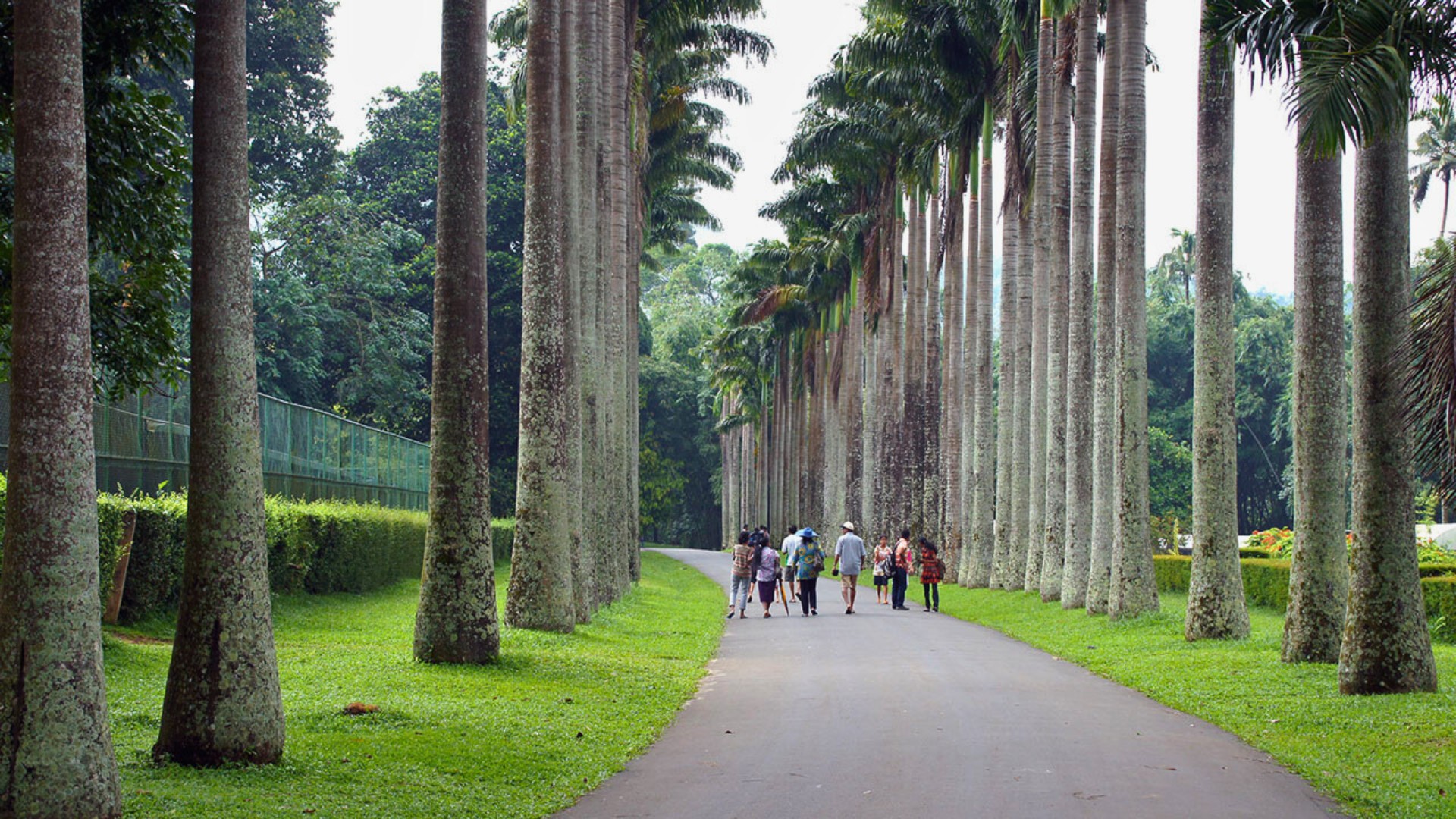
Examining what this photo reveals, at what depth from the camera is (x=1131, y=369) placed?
72.1 feet

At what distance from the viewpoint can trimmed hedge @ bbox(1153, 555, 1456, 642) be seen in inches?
883

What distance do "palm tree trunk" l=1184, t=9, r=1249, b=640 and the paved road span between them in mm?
3247

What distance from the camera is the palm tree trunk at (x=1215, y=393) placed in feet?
62.3

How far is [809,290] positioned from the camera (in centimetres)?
5922

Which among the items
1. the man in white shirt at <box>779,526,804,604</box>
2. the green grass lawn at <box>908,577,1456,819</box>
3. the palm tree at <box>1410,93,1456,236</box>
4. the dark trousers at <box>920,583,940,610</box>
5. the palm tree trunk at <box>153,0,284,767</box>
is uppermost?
the palm tree at <box>1410,93,1456,236</box>

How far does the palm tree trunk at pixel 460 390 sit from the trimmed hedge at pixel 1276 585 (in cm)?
1073

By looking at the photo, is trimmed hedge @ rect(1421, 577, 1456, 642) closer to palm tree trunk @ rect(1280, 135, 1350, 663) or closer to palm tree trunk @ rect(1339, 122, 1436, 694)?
palm tree trunk @ rect(1280, 135, 1350, 663)

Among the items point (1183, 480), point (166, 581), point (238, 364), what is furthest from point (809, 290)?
point (238, 364)

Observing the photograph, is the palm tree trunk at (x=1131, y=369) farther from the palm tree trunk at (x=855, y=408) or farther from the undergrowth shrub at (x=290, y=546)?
the palm tree trunk at (x=855, y=408)

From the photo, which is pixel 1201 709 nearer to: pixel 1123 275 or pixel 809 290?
pixel 1123 275

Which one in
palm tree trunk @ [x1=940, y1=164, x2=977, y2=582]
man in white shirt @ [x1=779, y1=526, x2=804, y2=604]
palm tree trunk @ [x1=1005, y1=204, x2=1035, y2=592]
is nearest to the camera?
man in white shirt @ [x1=779, y1=526, x2=804, y2=604]

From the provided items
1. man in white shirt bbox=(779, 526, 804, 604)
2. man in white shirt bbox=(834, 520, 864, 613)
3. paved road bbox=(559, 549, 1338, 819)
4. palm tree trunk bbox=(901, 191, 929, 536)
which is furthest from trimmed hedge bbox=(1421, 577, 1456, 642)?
palm tree trunk bbox=(901, 191, 929, 536)

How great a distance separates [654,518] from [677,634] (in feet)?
235

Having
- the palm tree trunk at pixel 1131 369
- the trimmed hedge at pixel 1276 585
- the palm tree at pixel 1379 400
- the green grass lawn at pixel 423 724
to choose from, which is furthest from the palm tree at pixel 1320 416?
the green grass lawn at pixel 423 724
